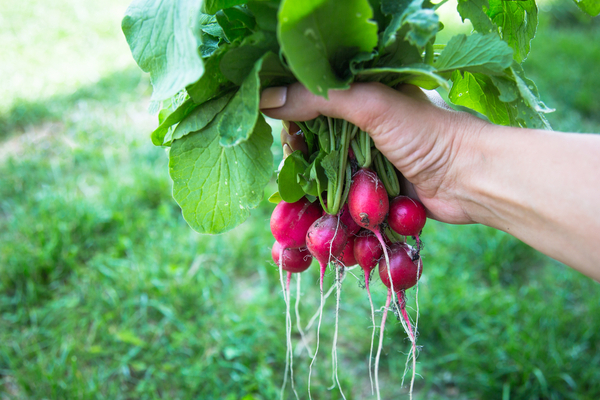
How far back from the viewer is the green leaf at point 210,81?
0.96 meters

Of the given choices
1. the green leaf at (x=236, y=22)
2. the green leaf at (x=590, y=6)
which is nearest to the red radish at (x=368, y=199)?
the green leaf at (x=236, y=22)

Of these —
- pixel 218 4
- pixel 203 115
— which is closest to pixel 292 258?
pixel 203 115

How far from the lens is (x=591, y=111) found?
4.10m

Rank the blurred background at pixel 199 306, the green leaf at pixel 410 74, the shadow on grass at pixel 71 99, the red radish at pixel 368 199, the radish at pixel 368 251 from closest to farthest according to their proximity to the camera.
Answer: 1. the green leaf at pixel 410 74
2. the red radish at pixel 368 199
3. the radish at pixel 368 251
4. the blurred background at pixel 199 306
5. the shadow on grass at pixel 71 99

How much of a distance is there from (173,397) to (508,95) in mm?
1827

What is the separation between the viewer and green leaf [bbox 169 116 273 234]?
1121 mm

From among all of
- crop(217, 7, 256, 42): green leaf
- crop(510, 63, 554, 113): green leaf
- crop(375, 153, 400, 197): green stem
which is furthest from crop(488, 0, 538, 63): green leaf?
crop(217, 7, 256, 42): green leaf

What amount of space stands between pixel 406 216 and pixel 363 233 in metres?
0.16

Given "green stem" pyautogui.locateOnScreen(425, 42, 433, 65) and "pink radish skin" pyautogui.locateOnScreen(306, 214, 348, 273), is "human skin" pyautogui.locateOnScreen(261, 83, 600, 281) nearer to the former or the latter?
"green stem" pyautogui.locateOnScreen(425, 42, 433, 65)

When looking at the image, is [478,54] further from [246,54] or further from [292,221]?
[292,221]

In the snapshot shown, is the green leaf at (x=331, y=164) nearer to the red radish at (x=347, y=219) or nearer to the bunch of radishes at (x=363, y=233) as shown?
the bunch of radishes at (x=363, y=233)

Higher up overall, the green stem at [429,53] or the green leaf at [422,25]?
the green leaf at [422,25]

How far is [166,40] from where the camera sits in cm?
95

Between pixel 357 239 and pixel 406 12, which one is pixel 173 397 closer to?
pixel 357 239
